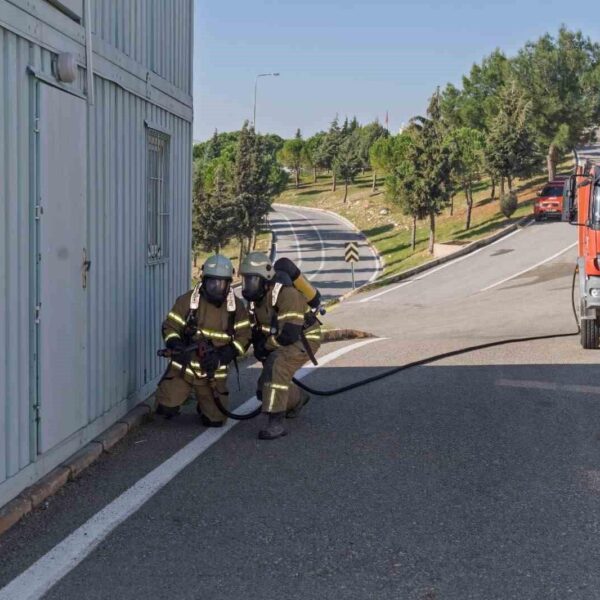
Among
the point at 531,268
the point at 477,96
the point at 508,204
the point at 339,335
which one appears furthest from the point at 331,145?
the point at 339,335

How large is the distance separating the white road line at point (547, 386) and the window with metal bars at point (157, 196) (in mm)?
4060

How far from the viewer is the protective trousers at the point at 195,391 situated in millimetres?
7141

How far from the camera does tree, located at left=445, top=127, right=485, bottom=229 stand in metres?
51.3

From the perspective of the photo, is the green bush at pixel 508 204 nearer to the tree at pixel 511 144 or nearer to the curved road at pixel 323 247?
the tree at pixel 511 144

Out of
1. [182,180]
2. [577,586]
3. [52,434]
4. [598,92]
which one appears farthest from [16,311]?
[598,92]

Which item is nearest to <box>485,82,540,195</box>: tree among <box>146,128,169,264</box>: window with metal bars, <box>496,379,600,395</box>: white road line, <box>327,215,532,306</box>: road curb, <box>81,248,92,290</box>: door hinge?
<box>327,215,532,306</box>: road curb

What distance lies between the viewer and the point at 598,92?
2534 inches

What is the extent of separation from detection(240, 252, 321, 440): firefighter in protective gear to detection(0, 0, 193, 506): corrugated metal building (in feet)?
3.66

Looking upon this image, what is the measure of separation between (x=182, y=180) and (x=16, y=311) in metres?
4.55

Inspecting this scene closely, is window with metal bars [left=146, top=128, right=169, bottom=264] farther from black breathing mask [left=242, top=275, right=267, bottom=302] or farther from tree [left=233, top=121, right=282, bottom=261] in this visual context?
tree [left=233, top=121, right=282, bottom=261]

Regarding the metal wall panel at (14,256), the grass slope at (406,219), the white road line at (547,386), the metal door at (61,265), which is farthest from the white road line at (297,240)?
the metal wall panel at (14,256)

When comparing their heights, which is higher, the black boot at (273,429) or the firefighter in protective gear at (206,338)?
the firefighter in protective gear at (206,338)

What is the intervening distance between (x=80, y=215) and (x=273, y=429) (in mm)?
2281

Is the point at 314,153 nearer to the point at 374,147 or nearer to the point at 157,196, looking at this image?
the point at 374,147
